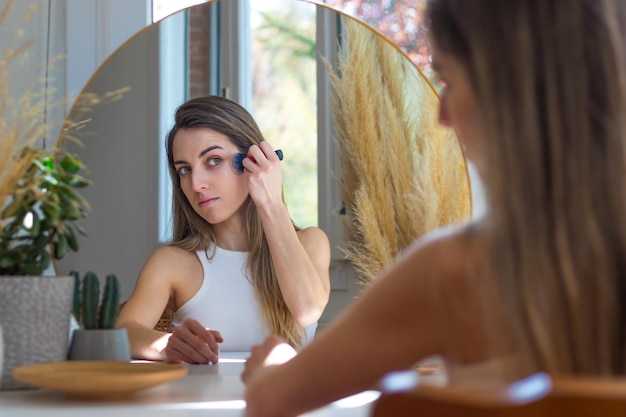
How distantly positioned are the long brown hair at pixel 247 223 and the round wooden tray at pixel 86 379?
1.39 ft

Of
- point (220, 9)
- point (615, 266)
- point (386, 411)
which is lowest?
point (386, 411)

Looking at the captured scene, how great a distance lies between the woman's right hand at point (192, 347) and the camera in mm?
1482

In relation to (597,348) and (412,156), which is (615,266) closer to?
(597,348)

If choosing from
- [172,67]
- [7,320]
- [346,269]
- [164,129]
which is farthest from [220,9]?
[7,320]

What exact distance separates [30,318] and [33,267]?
7cm

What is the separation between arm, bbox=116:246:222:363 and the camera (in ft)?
4.89

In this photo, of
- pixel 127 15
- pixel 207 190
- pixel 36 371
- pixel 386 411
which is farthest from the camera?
pixel 127 15

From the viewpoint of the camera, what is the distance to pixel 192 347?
4.88ft

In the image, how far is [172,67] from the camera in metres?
1.62

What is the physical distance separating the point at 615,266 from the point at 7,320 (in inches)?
32.2

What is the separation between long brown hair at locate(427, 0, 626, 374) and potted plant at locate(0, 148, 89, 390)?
719 millimetres

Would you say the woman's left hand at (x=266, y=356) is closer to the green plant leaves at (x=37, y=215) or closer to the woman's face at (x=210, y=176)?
the green plant leaves at (x=37, y=215)

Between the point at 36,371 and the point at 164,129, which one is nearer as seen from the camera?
the point at 36,371

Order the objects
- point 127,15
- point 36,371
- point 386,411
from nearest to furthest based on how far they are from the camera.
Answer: point 386,411
point 36,371
point 127,15
